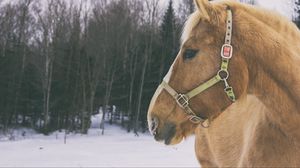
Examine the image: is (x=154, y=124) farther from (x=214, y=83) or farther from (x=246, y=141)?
(x=246, y=141)

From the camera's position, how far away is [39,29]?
34.3 metres

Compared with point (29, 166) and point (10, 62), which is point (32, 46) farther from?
point (29, 166)

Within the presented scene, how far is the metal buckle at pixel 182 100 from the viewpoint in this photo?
272 centimetres

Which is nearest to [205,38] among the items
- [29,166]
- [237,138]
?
[237,138]

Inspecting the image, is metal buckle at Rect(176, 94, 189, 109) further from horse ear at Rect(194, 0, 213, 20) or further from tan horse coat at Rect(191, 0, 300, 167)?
horse ear at Rect(194, 0, 213, 20)

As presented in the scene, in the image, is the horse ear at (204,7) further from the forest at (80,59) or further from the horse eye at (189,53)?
the forest at (80,59)

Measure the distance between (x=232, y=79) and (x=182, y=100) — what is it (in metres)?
0.34

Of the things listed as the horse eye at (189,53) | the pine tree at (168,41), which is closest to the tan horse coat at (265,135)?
the horse eye at (189,53)

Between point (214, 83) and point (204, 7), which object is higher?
point (204, 7)

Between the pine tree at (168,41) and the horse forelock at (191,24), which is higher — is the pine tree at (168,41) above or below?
below

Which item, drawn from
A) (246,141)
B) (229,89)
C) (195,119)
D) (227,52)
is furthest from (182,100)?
(246,141)

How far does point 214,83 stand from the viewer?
268 centimetres

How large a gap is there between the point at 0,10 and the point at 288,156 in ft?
111

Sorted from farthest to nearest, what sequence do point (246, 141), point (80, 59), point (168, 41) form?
point (168, 41), point (80, 59), point (246, 141)
